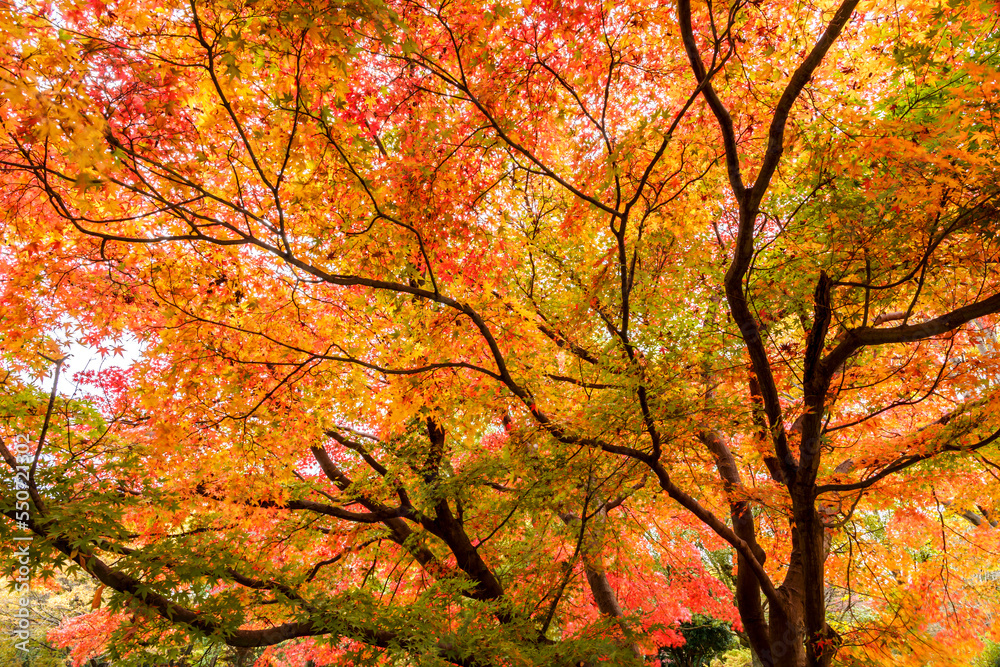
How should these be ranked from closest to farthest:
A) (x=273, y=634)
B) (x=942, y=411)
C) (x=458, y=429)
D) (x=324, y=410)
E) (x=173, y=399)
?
(x=273, y=634) → (x=173, y=399) → (x=324, y=410) → (x=458, y=429) → (x=942, y=411)

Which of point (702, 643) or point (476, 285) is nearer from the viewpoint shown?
point (476, 285)

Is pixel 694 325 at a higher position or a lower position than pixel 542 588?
higher

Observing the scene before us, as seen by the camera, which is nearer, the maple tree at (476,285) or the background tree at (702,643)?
the maple tree at (476,285)

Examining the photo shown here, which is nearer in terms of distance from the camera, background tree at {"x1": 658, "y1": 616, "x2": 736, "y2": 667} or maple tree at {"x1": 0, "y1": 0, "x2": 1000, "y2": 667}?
maple tree at {"x1": 0, "y1": 0, "x2": 1000, "y2": 667}

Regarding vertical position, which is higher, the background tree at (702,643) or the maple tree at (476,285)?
the maple tree at (476,285)

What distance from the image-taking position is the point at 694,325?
17.8 ft

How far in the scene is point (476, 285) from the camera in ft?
17.0

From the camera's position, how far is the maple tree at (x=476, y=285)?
3203 mm

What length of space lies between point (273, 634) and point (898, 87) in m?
6.74

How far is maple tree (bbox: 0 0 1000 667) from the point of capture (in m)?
3.20

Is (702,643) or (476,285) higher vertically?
(476,285)

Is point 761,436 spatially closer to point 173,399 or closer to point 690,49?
point 690,49

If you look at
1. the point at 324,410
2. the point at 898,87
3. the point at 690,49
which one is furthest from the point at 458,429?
the point at 898,87

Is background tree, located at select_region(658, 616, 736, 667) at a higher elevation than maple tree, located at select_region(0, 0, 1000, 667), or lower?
lower
